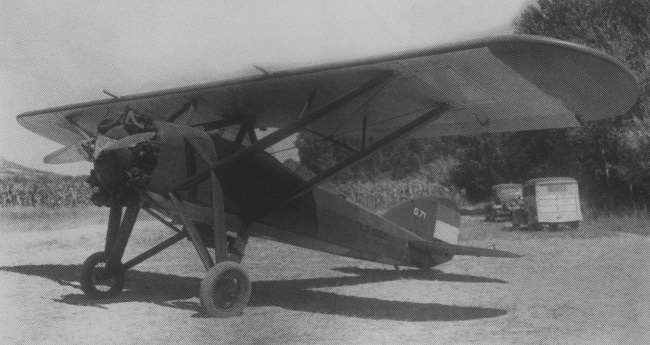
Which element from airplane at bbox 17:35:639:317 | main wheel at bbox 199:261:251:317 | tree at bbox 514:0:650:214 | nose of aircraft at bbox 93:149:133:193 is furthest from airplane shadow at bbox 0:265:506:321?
tree at bbox 514:0:650:214

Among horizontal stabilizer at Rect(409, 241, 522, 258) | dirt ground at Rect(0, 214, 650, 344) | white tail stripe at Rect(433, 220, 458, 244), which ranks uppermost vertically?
white tail stripe at Rect(433, 220, 458, 244)

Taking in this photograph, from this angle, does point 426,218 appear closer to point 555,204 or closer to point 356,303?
point 356,303

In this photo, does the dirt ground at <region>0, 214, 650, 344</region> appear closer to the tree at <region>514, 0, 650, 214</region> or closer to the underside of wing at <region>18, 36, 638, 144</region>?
the underside of wing at <region>18, 36, 638, 144</region>

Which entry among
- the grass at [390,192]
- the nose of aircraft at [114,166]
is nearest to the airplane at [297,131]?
the nose of aircraft at [114,166]

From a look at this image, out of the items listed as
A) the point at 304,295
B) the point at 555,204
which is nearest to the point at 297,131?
the point at 304,295

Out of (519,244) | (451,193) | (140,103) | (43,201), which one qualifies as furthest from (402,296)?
(451,193)
